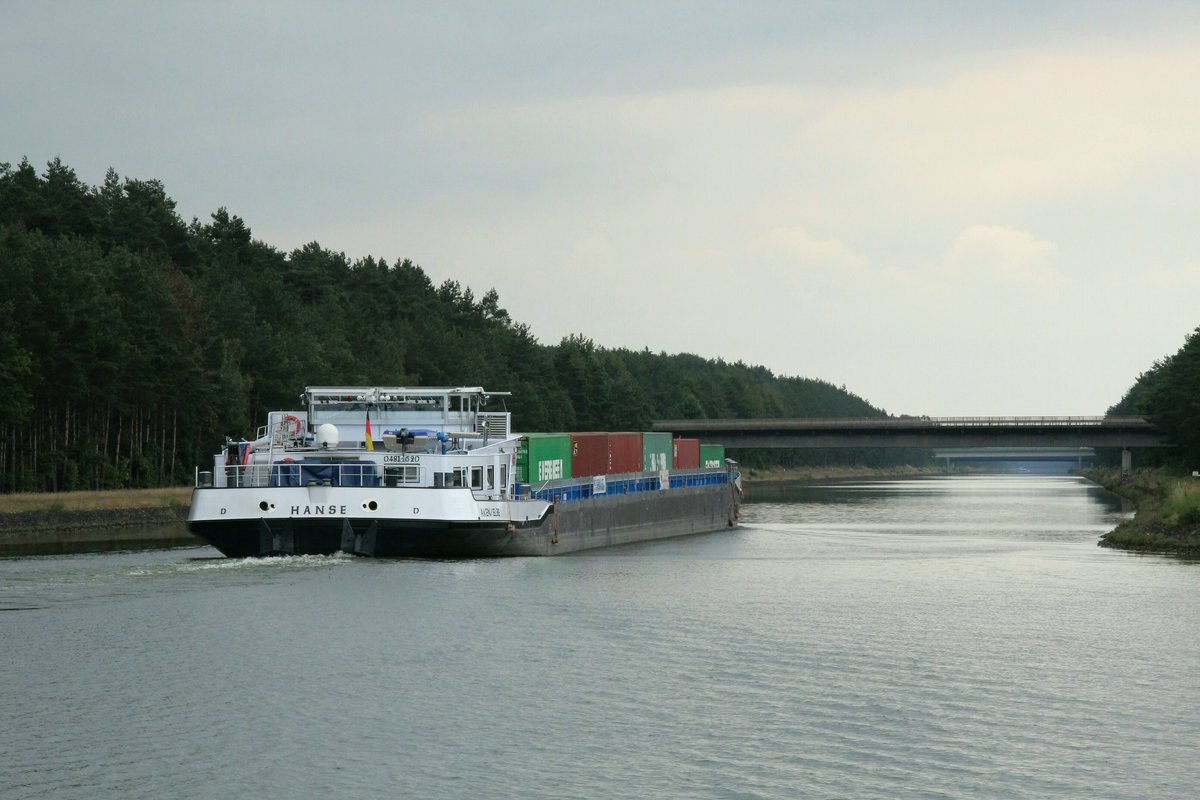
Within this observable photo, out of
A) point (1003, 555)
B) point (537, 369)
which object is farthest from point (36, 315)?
point (537, 369)

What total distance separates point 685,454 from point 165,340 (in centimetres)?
3177

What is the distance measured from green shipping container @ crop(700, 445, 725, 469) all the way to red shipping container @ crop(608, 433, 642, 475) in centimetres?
1626

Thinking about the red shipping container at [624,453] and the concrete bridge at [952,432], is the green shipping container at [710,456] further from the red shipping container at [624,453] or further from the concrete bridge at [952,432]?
the concrete bridge at [952,432]

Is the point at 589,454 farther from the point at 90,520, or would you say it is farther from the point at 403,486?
the point at 90,520

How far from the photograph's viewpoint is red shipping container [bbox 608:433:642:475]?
235 feet

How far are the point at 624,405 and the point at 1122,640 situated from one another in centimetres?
15356

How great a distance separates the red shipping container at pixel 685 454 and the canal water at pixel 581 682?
33.5 meters

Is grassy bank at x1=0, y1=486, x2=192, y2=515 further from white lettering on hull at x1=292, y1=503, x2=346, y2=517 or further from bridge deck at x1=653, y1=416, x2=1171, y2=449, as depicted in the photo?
bridge deck at x1=653, y1=416, x2=1171, y2=449

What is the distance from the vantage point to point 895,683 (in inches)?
1175

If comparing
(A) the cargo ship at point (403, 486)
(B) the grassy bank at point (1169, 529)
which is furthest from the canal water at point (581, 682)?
(B) the grassy bank at point (1169, 529)

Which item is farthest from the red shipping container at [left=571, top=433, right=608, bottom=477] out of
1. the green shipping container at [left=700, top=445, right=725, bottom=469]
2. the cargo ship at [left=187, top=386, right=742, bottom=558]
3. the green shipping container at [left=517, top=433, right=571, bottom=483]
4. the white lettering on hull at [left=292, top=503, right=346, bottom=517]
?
the green shipping container at [left=700, top=445, right=725, bottom=469]

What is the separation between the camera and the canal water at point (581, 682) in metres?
23.0

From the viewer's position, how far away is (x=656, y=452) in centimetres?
8088

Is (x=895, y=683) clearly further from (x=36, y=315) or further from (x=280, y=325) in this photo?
(x=280, y=325)
